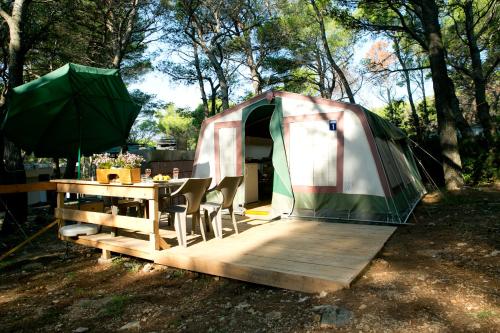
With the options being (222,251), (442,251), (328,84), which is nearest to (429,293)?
(442,251)

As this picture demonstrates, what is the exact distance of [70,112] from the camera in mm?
4539

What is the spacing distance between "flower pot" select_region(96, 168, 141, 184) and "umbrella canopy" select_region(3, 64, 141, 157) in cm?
81

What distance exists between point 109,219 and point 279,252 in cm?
194

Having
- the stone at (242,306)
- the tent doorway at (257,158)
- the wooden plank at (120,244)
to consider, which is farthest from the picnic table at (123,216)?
the tent doorway at (257,158)

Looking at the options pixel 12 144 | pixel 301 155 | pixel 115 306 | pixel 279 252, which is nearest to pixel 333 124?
pixel 301 155

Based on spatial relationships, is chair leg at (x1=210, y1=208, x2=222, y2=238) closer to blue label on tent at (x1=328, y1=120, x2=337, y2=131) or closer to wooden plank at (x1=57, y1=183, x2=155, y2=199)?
wooden plank at (x1=57, y1=183, x2=155, y2=199)

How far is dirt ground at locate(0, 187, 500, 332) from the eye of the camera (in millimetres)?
2375

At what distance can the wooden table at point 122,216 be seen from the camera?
3.57m

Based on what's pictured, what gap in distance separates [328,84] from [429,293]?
17.8 meters

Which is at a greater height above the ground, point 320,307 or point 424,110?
point 424,110

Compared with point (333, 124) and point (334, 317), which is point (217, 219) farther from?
point (333, 124)

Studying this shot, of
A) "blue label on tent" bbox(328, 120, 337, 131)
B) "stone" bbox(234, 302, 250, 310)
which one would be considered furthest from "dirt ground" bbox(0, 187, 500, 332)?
"blue label on tent" bbox(328, 120, 337, 131)

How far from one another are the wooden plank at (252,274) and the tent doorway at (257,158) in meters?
3.79

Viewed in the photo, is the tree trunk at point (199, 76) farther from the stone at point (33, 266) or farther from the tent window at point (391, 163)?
the stone at point (33, 266)
